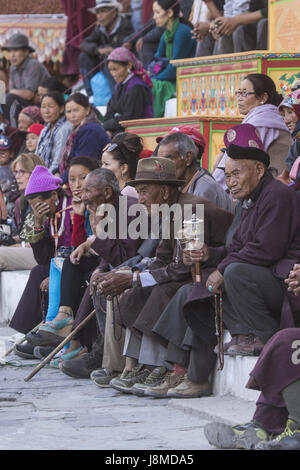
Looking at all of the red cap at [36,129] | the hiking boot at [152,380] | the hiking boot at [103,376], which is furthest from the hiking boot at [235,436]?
the red cap at [36,129]

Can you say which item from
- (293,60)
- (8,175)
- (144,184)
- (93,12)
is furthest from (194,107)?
(93,12)

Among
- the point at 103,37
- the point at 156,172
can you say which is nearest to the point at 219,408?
the point at 156,172

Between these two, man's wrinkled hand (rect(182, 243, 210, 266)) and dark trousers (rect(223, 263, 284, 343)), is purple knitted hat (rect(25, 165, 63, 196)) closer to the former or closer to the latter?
man's wrinkled hand (rect(182, 243, 210, 266))

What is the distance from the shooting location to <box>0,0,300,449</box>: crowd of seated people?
6.10m

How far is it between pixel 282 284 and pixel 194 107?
5013mm

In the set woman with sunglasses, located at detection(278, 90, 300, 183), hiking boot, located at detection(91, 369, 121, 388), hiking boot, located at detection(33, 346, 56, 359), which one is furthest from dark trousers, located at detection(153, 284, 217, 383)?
hiking boot, located at detection(33, 346, 56, 359)

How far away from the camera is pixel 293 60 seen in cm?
991

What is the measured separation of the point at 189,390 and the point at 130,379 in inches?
21.9

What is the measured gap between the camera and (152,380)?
6785mm

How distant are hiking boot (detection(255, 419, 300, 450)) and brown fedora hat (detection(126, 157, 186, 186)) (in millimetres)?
2345

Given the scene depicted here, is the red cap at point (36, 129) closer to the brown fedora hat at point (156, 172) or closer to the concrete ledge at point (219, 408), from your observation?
the brown fedora hat at point (156, 172)

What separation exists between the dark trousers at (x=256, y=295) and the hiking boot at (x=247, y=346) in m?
0.05
